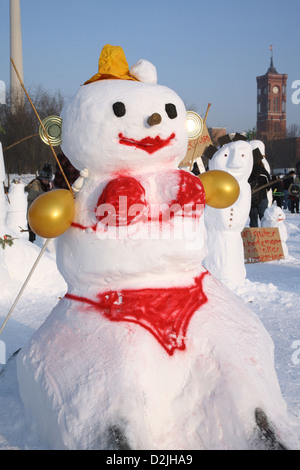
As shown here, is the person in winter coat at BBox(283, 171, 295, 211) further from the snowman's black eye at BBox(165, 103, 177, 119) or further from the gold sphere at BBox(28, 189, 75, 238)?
the gold sphere at BBox(28, 189, 75, 238)

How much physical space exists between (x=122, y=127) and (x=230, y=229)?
3.19 m

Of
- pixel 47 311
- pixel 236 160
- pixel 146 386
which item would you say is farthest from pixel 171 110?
pixel 236 160

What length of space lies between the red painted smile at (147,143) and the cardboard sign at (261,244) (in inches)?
199

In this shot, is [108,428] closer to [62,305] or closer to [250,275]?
[62,305]

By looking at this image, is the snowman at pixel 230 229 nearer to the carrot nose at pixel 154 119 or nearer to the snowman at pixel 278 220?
the snowman at pixel 278 220

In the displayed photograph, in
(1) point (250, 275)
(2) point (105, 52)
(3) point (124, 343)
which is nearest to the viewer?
(3) point (124, 343)

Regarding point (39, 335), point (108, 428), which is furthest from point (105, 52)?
point (108, 428)

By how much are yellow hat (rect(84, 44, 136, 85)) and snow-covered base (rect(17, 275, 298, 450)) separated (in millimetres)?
1094

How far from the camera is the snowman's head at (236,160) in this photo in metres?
5.12

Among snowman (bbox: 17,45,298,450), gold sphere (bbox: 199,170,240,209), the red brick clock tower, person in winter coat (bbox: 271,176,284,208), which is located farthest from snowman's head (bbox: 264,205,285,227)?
the red brick clock tower

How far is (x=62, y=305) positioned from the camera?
2.21 meters

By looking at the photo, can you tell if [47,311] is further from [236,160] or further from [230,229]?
[236,160]

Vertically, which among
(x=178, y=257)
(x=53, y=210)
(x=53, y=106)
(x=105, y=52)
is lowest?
(x=178, y=257)

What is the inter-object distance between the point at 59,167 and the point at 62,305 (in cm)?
71
